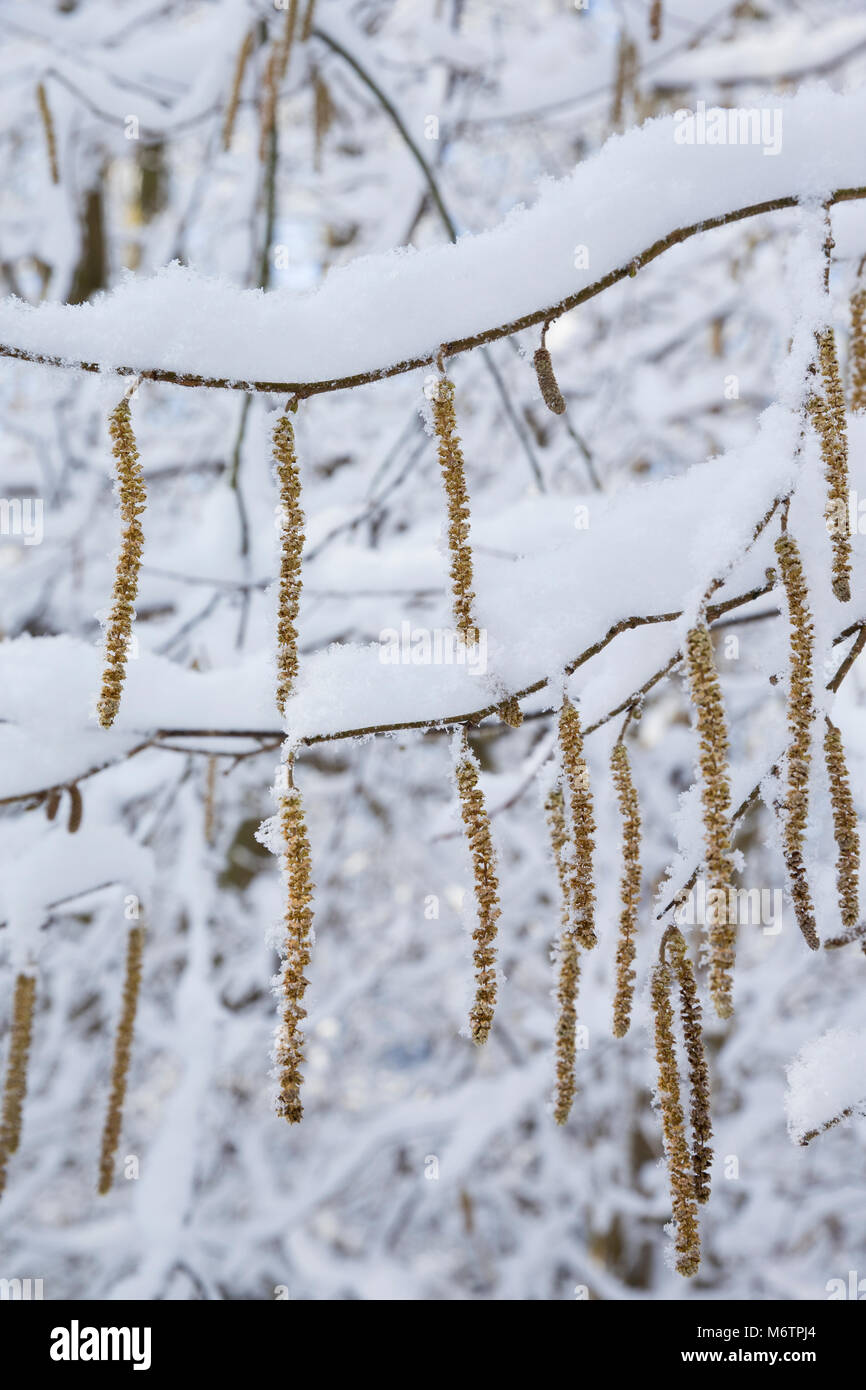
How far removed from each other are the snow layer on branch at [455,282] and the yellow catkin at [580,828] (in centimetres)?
28

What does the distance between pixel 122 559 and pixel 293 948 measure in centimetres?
27

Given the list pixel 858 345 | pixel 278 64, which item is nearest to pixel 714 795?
pixel 858 345

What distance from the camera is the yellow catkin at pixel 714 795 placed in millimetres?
598

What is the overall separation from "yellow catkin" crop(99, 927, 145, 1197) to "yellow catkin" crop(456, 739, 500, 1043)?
0.57 metres

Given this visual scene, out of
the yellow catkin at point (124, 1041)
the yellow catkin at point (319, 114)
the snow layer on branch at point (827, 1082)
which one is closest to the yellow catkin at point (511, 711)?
the snow layer on branch at point (827, 1082)

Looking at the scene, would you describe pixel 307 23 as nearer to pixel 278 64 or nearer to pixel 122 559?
pixel 278 64

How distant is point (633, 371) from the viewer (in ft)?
11.5

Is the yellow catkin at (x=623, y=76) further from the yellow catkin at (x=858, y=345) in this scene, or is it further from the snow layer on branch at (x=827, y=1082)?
the snow layer on branch at (x=827, y=1082)

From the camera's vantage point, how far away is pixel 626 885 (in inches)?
30.4

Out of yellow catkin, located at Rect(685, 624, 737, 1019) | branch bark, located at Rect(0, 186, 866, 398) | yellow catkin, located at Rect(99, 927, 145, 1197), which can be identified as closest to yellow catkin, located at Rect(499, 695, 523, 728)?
yellow catkin, located at Rect(685, 624, 737, 1019)
